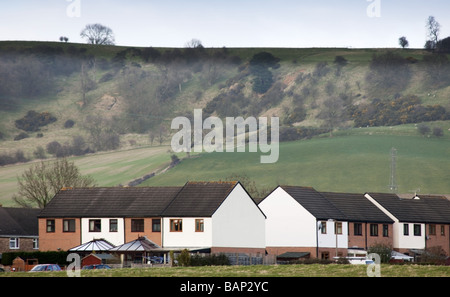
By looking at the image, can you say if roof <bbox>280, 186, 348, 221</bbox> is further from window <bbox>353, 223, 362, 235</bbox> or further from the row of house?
window <bbox>353, 223, 362, 235</bbox>

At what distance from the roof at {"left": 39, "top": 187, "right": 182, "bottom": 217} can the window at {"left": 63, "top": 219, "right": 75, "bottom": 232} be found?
61 centimetres

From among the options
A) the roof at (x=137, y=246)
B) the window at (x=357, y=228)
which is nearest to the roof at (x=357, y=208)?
the window at (x=357, y=228)

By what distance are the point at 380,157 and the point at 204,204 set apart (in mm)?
89106

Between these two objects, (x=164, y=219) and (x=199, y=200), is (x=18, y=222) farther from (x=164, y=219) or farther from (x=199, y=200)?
(x=199, y=200)

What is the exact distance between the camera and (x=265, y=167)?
172m

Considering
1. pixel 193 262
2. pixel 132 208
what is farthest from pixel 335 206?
pixel 193 262

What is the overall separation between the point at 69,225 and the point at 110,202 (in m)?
4.59

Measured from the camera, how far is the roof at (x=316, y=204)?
91375 mm

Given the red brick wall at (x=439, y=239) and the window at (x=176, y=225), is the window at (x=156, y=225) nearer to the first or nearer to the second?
the window at (x=176, y=225)

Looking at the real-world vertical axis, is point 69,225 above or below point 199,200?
below

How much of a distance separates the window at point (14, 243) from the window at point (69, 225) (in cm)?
Answer: 713

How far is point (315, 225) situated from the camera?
9019cm

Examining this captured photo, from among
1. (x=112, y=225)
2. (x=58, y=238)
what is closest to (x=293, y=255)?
(x=112, y=225)

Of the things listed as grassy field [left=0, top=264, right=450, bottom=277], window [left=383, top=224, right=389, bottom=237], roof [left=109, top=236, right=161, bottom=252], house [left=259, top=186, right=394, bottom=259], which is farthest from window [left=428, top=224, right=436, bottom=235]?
grassy field [left=0, top=264, right=450, bottom=277]
